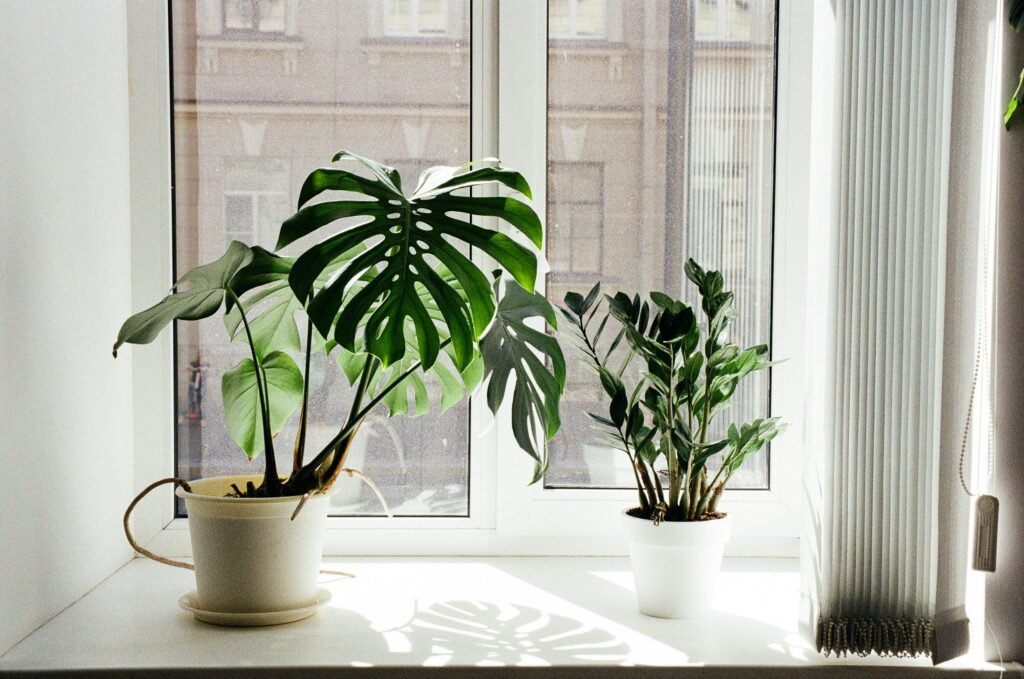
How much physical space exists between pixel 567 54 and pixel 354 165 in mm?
411

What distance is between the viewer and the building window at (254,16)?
1.49 m

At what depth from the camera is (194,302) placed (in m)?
1.09

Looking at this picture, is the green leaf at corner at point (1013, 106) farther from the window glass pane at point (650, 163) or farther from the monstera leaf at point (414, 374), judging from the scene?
the monstera leaf at point (414, 374)

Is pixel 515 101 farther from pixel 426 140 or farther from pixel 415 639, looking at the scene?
pixel 415 639

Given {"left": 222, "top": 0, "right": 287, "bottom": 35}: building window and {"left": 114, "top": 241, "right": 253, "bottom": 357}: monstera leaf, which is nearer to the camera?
{"left": 114, "top": 241, "right": 253, "bottom": 357}: monstera leaf

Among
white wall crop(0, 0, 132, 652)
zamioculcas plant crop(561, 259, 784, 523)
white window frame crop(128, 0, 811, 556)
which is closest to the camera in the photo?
white wall crop(0, 0, 132, 652)

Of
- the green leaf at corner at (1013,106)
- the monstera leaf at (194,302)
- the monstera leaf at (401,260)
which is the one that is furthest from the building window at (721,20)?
the monstera leaf at (194,302)

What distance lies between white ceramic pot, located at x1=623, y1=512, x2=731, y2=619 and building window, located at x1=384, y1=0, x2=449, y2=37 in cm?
87

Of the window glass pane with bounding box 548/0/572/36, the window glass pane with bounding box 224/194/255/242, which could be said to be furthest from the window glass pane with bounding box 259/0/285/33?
the window glass pane with bounding box 548/0/572/36

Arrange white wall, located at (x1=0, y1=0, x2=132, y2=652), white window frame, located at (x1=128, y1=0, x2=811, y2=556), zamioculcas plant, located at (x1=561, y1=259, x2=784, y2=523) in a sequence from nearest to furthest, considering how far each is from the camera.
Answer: white wall, located at (x1=0, y1=0, x2=132, y2=652)
zamioculcas plant, located at (x1=561, y1=259, x2=784, y2=523)
white window frame, located at (x1=128, y1=0, x2=811, y2=556)

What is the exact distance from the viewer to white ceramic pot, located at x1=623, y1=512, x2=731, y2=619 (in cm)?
119

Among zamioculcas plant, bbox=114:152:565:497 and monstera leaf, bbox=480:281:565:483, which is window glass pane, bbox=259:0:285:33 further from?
monstera leaf, bbox=480:281:565:483

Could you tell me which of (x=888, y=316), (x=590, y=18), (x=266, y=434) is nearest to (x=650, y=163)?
(x=590, y=18)

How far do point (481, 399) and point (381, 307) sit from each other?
0.55m
